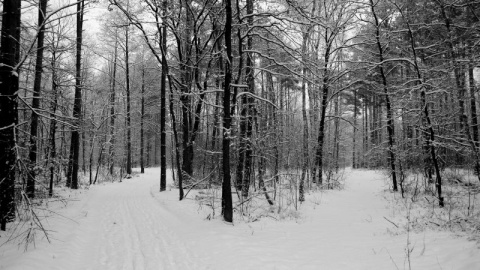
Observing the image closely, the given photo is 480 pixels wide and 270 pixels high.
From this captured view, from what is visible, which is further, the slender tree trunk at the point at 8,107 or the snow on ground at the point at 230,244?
the slender tree trunk at the point at 8,107

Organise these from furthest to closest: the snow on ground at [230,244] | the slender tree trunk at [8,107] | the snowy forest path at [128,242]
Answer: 1. the slender tree trunk at [8,107]
2. the snowy forest path at [128,242]
3. the snow on ground at [230,244]

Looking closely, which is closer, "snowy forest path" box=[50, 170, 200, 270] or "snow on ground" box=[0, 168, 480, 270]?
"snow on ground" box=[0, 168, 480, 270]

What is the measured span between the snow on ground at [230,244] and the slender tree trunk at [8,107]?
3.03ft

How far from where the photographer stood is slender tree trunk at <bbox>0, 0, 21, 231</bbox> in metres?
6.10

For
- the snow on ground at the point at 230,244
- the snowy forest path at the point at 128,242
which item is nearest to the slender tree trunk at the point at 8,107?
the snow on ground at the point at 230,244

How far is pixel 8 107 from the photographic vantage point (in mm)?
6309

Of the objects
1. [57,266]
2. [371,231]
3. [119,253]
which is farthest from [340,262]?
[57,266]

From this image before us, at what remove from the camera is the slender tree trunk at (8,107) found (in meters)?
6.10

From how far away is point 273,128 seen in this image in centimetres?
1181

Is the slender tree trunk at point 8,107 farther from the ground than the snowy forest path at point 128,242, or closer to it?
farther from the ground

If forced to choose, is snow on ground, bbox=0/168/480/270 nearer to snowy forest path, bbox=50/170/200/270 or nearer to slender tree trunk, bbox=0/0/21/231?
snowy forest path, bbox=50/170/200/270

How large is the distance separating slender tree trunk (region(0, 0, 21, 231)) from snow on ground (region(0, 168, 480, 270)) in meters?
0.92

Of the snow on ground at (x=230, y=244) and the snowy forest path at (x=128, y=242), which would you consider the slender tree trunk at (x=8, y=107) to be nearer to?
the snow on ground at (x=230, y=244)

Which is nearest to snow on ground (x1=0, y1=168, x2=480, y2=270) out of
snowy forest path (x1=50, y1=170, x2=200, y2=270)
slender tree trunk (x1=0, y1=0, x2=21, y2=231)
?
snowy forest path (x1=50, y1=170, x2=200, y2=270)
